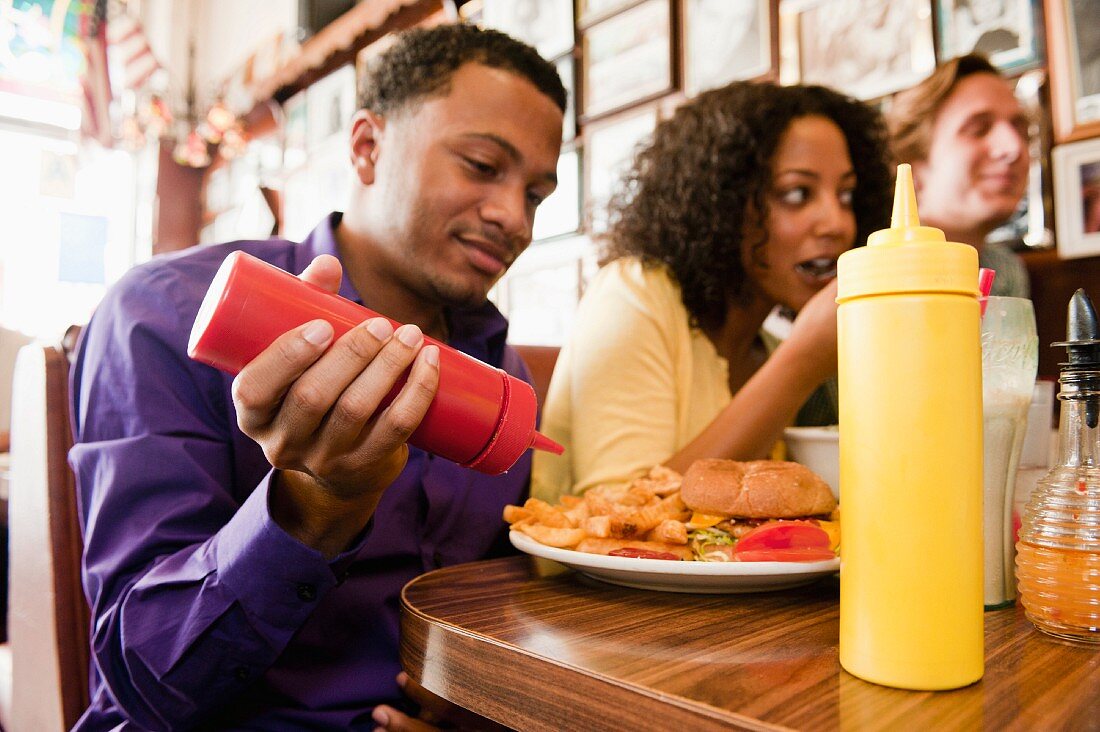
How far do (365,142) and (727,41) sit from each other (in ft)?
4.67

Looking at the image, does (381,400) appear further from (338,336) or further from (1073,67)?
(1073,67)

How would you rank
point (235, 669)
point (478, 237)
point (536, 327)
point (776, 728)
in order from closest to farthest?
point (776, 728) < point (235, 669) < point (478, 237) < point (536, 327)

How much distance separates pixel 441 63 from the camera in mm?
1245

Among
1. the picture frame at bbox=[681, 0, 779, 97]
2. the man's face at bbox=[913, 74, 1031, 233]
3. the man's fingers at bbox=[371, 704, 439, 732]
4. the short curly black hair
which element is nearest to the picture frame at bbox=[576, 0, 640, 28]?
the picture frame at bbox=[681, 0, 779, 97]

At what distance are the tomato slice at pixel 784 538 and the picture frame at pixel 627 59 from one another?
2.02 meters

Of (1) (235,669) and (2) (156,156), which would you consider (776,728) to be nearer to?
(1) (235,669)

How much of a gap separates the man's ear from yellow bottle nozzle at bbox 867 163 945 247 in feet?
3.26

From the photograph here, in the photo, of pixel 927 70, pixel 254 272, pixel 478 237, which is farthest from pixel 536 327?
pixel 254 272

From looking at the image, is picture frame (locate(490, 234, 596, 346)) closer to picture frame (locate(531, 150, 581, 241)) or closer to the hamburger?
picture frame (locate(531, 150, 581, 241))

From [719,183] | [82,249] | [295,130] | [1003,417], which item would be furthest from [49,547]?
[82,249]

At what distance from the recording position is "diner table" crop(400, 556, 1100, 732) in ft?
1.35

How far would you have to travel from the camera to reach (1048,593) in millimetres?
563

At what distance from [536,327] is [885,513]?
8.18 ft

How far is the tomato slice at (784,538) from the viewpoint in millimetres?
700
